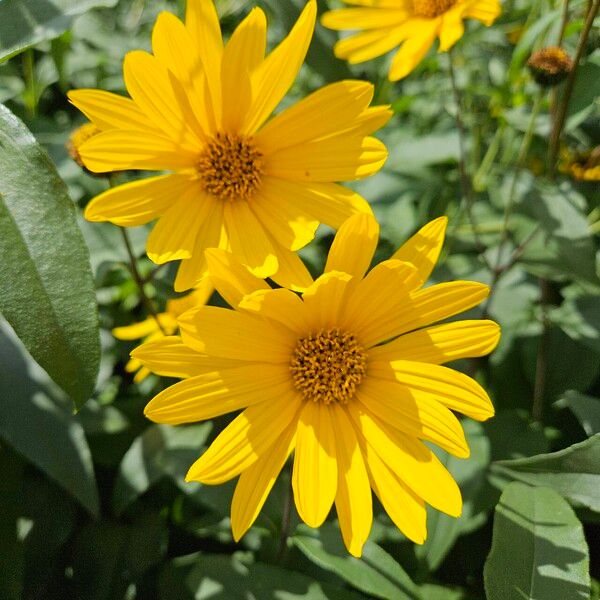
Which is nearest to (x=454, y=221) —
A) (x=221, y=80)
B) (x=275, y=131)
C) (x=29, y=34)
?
(x=275, y=131)

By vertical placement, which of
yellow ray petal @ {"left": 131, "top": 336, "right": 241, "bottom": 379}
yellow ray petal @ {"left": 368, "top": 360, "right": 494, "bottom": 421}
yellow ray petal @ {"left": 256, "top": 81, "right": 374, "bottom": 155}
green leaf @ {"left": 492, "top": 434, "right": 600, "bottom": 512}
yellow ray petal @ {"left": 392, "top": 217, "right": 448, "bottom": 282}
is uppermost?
yellow ray petal @ {"left": 256, "top": 81, "right": 374, "bottom": 155}

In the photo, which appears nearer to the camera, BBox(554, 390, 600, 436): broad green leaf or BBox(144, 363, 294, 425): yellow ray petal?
BBox(144, 363, 294, 425): yellow ray petal

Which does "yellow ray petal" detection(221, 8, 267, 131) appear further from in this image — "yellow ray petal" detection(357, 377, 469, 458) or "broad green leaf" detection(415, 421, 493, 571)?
"broad green leaf" detection(415, 421, 493, 571)

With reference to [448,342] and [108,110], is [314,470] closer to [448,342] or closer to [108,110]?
[448,342]

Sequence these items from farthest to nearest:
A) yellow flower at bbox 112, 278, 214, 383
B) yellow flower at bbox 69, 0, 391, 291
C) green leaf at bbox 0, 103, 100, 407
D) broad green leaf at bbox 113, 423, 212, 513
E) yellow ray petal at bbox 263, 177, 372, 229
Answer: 1. yellow flower at bbox 112, 278, 214, 383
2. broad green leaf at bbox 113, 423, 212, 513
3. yellow ray petal at bbox 263, 177, 372, 229
4. yellow flower at bbox 69, 0, 391, 291
5. green leaf at bbox 0, 103, 100, 407

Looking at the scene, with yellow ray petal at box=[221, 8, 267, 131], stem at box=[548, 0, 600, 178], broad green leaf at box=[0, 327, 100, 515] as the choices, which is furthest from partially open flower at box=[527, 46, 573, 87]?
broad green leaf at box=[0, 327, 100, 515]

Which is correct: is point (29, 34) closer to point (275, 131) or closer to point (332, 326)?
point (275, 131)

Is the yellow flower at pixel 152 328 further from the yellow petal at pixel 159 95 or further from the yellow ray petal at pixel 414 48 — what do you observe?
the yellow ray petal at pixel 414 48
